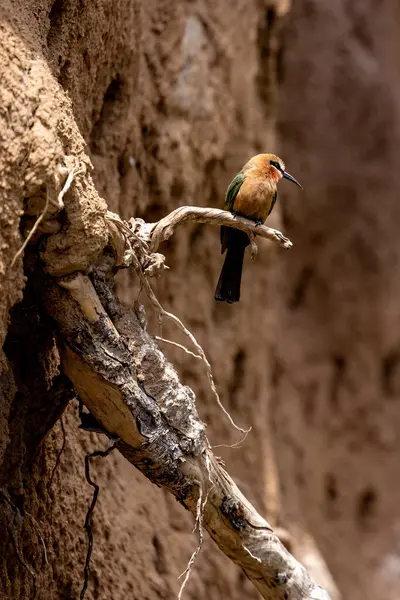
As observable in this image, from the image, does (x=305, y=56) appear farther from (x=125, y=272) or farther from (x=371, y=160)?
(x=125, y=272)

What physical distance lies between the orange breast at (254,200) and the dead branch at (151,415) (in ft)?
3.26

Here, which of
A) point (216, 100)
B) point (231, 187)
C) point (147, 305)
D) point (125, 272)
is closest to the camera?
point (231, 187)

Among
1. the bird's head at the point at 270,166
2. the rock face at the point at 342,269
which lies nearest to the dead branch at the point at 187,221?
Result: the bird's head at the point at 270,166

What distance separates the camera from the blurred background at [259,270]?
358 cm

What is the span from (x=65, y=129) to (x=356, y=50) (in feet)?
17.6

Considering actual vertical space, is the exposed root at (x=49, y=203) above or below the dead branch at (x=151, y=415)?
above

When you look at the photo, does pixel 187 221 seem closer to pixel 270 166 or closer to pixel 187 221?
pixel 187 221

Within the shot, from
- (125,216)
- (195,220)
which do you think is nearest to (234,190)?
(125,216)

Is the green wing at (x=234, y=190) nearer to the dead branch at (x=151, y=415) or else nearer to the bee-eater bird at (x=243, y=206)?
the bee-eater bird at (x=243, y=206)

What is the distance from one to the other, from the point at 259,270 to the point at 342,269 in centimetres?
202

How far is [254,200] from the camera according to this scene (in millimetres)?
3832

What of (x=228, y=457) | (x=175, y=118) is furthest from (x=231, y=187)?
(x=228, y=457)

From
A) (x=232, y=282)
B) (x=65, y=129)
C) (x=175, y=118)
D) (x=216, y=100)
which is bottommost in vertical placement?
(x=65, y=129)

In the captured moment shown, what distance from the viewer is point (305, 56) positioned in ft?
24.5
